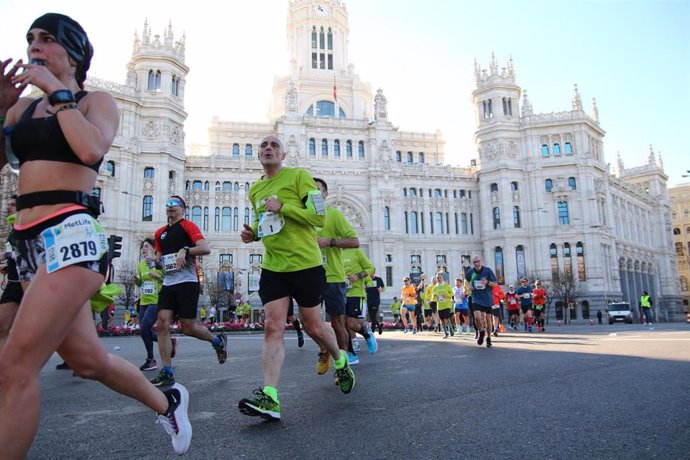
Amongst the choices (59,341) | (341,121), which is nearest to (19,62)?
(59,341)

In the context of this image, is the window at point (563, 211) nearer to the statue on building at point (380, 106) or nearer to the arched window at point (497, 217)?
the arched window at point (497, 217)

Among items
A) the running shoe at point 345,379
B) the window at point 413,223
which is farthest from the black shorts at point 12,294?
the window at point 413,223

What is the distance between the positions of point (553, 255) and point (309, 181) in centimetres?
5274

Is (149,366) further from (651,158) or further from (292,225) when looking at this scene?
(651,158)

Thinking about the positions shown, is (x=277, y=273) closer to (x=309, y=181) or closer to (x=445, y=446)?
(x=309, y=181)

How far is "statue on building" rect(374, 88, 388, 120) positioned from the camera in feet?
178

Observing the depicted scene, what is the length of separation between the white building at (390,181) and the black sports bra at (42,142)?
142 feet

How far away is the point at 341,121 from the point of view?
53219 mm

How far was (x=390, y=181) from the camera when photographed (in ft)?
173

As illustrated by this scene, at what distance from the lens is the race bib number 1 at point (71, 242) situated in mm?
2314

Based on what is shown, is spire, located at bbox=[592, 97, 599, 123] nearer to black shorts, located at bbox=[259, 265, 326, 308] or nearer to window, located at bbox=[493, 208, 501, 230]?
window, located at bbox=[493, 208, 501, 230]

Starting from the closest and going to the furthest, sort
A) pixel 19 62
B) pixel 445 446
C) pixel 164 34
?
pixel 19 62, pixel 445 446, pixel 164 34

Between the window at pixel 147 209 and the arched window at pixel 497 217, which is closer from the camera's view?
the window at pixel 147 209

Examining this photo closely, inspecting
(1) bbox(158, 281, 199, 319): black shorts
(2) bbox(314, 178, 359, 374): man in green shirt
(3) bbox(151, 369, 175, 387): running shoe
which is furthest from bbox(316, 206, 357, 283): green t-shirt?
(3) bbox(151, 369, 175, 387): running shoe
